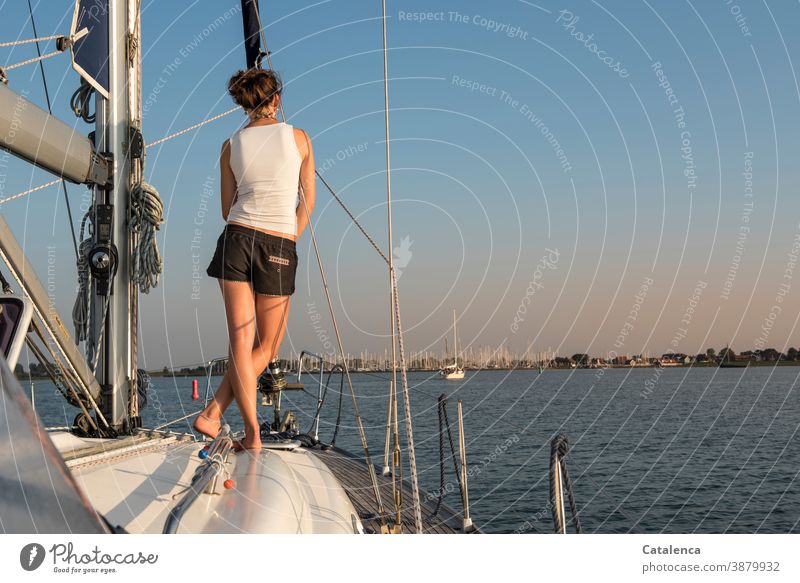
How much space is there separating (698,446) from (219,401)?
79.4 feet

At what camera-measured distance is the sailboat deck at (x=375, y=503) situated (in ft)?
13.9

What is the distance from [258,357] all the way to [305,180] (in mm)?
973

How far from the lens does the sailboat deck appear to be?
166 inches

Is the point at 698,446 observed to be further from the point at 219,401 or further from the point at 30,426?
the point at 30,426

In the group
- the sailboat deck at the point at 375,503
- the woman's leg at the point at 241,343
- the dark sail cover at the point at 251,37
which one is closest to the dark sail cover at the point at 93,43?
the dark sail cover at the point at 251,37

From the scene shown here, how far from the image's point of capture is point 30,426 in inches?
64.0

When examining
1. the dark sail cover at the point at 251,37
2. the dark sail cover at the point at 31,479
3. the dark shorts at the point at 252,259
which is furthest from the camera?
the dark sail cover at the point at 251,37

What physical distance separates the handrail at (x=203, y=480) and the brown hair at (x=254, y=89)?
1.71 meters

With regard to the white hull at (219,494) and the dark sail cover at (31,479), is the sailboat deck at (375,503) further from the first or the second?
the dark sail cover at (31,479)

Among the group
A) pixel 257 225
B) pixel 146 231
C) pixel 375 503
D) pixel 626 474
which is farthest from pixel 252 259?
pixel 626 474

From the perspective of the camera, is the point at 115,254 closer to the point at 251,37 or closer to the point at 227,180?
the point at 227,180

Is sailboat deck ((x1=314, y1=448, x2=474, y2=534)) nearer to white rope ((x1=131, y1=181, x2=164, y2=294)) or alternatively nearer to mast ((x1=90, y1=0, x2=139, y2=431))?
mast ((x1=90, y1=0, x2=139, y2=431))
